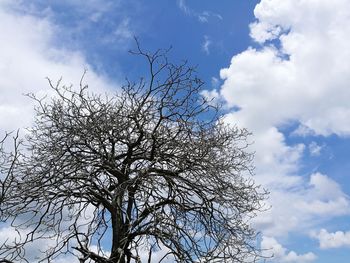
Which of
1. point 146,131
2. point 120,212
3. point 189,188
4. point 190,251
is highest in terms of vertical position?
point 146,131

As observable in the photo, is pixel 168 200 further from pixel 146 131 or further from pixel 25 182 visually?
pixel 25 182

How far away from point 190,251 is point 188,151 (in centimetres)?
159

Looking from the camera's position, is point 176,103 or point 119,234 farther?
point 176,103

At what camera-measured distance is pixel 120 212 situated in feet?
25.8

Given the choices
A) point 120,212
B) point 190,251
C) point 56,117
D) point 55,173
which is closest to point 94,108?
point 56,117

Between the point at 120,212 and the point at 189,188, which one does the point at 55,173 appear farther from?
the point at 189,188

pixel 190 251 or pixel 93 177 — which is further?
pixel 93 177

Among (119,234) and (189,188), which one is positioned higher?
(189,188)

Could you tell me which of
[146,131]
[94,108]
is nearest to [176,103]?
[146,131]

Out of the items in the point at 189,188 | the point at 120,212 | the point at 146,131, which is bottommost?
the point at 120,212

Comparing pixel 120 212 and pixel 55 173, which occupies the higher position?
pixel 55 173

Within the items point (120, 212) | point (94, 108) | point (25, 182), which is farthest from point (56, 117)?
point (120, 212)

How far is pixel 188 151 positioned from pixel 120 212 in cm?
146

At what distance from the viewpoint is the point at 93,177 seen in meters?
8.15
